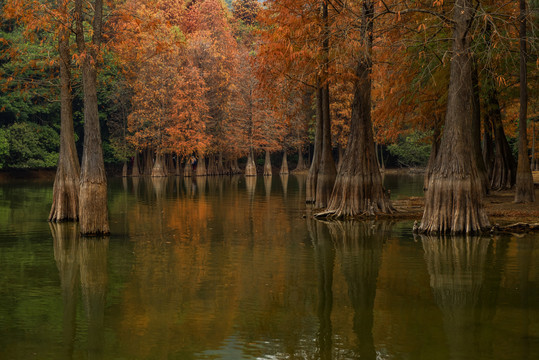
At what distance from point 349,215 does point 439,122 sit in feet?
39.2

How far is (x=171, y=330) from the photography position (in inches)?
391

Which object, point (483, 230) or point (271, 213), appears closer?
point (483, 230)

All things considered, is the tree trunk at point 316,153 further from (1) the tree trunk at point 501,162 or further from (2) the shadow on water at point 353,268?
(1) the tree trunk at point 501,162

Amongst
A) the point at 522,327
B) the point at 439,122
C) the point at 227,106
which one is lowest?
the point at 522,327

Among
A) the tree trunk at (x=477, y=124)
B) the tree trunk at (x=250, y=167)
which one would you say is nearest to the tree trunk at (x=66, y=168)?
the tree trunk at (x=477, y=124)

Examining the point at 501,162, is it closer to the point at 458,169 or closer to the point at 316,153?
the point at 316,153

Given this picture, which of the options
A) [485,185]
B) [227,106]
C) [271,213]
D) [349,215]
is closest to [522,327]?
[349,215]

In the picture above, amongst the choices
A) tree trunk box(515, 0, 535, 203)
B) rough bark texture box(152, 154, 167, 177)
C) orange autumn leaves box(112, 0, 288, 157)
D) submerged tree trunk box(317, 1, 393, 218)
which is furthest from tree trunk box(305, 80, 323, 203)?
rough bark texture box(152, 154, 167, 177)

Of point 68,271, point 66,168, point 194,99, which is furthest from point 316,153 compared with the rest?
point 194,99

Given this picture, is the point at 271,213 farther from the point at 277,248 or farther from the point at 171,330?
the point at 171,330

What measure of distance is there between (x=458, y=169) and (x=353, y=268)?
6756mm

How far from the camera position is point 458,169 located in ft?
66.1

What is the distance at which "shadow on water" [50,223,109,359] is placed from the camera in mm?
9656

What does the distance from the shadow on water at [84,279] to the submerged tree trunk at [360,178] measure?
31.6ft
